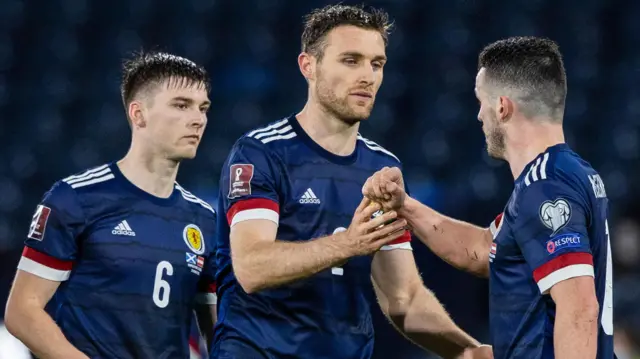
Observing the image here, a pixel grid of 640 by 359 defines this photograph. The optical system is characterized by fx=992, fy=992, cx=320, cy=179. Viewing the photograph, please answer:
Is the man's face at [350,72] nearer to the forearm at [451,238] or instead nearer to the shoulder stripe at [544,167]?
the forearm at [451,238]

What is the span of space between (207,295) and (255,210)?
1.08m

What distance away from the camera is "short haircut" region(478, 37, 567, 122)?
3412 millimetres

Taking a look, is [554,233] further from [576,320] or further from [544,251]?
[576,320]

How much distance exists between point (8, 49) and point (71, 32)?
2.16 feet

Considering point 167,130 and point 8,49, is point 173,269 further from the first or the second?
point 8,49

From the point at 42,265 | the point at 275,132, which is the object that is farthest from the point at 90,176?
the point at 275,132

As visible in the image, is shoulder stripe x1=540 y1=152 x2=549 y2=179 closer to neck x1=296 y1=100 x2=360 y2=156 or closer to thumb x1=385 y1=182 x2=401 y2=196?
thumb x1=385 y1=182 x2=401 y2=196

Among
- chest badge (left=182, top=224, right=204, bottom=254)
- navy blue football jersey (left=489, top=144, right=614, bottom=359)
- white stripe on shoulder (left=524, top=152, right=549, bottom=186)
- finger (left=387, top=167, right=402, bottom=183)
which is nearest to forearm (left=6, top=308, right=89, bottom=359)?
chest badge (left=182, top=224, right=204, bottom=254)

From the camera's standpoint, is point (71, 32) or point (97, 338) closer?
point (97, 338)

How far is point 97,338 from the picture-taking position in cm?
431

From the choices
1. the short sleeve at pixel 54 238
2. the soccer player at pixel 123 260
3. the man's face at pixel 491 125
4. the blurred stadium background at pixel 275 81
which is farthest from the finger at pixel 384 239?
the blurred stadium background at pixel 275 81

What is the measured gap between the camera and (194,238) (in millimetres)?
4617

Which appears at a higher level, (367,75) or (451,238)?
(367,75)

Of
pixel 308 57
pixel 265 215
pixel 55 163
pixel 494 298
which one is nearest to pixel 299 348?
pixel 265 215
